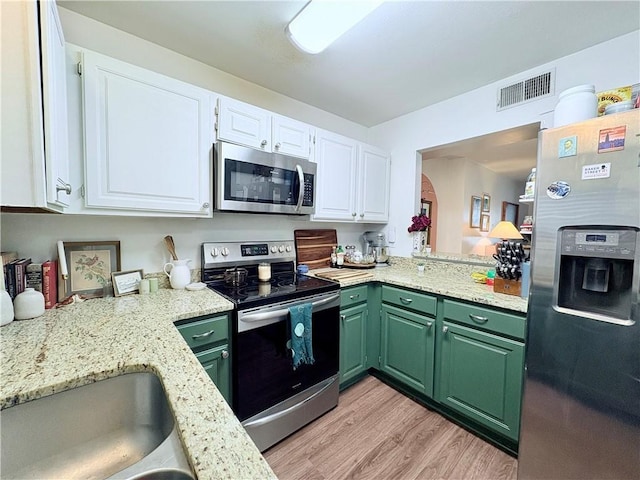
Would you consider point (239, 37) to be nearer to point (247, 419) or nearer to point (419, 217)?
point (419, 217)

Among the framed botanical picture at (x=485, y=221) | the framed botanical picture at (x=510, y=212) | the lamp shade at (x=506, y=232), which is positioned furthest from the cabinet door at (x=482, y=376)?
the framed botanical picture at (x=510, y=212)

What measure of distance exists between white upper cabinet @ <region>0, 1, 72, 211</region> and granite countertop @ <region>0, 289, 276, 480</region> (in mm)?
483

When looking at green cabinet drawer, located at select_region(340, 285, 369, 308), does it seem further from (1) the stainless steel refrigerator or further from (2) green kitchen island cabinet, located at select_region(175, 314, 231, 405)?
(1) the stainless steel refrigerator

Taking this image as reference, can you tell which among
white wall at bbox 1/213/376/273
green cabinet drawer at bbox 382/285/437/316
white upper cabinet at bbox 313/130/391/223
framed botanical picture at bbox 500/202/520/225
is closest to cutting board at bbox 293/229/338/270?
white wall at bbox 1/213/376/273

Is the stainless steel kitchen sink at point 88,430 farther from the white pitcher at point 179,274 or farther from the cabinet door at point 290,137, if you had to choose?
the cabinet door at point 290,137

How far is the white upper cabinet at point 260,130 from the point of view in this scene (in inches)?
64.8

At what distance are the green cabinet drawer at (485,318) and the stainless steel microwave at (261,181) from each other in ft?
3.98

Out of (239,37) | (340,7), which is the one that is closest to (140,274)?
(239,37)

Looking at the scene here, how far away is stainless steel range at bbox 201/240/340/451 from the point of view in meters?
1.43

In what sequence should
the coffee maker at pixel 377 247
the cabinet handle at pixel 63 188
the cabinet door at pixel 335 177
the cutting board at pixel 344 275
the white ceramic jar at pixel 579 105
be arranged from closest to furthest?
the cabinet handle at pixel 63 188 < the white ceramic jar at pixel 579 105 < the cutting board at pixel 344 275 < the cabinet door at pixel 335 177 < the coffee maker at pixel 377 247

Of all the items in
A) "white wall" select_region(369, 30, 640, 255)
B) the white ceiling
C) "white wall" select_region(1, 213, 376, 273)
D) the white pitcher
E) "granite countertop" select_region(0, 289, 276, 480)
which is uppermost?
the white ceiling

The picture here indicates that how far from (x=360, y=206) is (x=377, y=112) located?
0.96 m

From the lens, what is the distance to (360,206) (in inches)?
98.8

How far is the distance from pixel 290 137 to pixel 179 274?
1.21 metres
